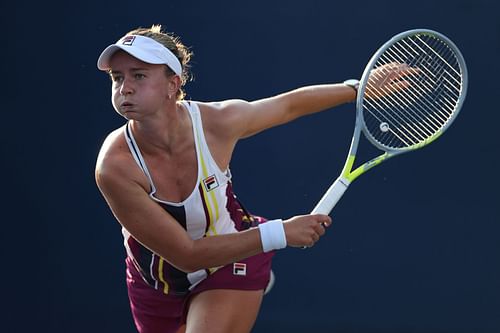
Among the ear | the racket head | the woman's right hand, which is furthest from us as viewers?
the racket head

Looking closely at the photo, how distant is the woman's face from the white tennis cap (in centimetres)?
3

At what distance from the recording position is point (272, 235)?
3.07 metres

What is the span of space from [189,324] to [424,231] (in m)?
1.55

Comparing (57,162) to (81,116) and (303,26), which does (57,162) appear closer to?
(81,116)

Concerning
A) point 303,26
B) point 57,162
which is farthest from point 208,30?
point 57,162

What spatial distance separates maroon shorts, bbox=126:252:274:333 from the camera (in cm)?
342

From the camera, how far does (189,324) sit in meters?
3.37

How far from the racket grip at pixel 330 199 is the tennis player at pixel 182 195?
0.06m

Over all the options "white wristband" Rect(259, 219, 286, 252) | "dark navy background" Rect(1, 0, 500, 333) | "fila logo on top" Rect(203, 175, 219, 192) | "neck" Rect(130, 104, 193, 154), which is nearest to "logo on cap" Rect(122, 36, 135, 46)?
"neck" Rect(130, 104, 193, 154)

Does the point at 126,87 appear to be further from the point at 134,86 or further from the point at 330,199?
the point at 330,199

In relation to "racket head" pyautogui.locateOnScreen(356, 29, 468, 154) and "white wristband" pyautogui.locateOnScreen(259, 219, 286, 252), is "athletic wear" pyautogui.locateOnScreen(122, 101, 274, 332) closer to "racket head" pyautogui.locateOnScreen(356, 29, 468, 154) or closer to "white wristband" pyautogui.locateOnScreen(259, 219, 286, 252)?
"white wristband" pyautogui.locateOnScreen(259, 219, 286, 252)

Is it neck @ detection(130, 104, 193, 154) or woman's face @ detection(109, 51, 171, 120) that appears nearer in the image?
woman's face @ detection(109, 51, 171, 120)

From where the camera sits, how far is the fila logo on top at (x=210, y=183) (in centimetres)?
331

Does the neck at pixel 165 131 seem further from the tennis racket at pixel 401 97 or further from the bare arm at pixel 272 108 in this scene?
the tennis racket at pixel 401 97
